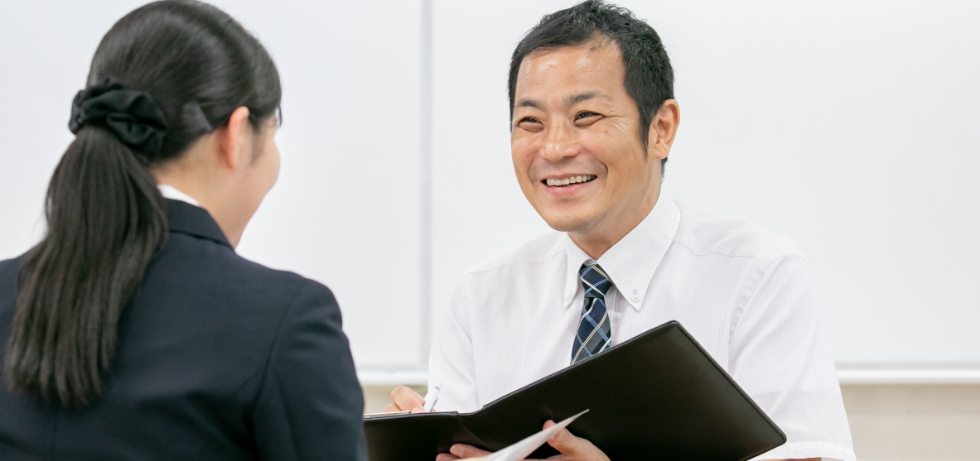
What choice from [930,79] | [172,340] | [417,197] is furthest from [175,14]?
[930,79]

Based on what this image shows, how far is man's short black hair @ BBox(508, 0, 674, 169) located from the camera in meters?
1.40

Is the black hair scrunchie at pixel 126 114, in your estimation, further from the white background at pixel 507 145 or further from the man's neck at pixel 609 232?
the white background at pixel 507 145

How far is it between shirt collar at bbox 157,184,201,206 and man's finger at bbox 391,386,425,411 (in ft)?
2.49

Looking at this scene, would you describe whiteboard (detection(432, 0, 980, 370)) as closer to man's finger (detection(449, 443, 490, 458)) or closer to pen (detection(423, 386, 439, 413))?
pen (detection(423, 386, 439, 413))

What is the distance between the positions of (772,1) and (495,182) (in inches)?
38.8

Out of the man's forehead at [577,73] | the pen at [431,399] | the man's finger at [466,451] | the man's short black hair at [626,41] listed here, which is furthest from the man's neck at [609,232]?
the man's finger at [466,451]

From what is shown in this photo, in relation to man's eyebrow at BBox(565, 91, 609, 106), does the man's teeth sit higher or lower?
lower

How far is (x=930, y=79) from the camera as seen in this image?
223cm

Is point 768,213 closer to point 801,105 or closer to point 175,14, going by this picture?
point 801,105

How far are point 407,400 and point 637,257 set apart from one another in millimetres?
519

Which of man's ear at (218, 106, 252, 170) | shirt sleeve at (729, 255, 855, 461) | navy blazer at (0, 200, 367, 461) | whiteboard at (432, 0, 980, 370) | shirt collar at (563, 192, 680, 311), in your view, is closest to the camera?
navy blazer at (0, 200, 367, 461)

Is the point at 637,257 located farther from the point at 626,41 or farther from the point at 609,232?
the point at 626,41

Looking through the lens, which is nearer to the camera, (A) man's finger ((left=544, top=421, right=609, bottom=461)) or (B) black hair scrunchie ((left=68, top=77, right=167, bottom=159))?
(B) black hair scrunchie ((left=68, top=77, right=167, bottom=159))

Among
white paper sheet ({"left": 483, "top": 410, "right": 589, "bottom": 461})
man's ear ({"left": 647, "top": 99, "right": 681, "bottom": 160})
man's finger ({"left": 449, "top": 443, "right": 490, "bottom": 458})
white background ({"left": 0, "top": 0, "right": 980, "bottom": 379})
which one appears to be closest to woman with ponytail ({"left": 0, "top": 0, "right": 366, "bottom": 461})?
white paper sheet ({"left": 483, "top": 410, "right": 589, "bottom": 461})
